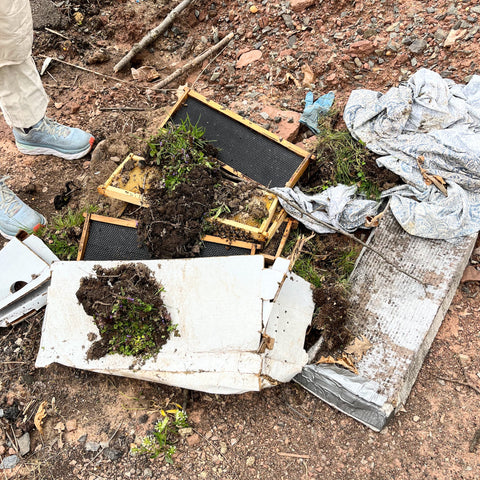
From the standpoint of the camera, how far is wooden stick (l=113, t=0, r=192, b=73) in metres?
4.32

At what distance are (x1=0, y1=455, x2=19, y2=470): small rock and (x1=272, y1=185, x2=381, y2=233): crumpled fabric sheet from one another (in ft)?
7.58

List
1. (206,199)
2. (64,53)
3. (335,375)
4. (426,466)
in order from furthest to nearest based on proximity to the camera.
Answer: (64,53)
(206,199)
(335,375)
(426,466)

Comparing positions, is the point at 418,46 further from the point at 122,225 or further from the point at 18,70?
the point at 18,70

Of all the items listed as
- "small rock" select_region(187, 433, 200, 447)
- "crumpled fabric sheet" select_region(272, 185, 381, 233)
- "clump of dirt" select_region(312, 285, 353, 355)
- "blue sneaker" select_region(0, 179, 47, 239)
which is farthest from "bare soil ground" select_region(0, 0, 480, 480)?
"crumpled fabric sheet" select_region(272, 185, 381, 233)

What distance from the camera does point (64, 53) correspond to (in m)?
4.43

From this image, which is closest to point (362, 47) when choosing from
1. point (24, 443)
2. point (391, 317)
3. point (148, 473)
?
point (391, 317)

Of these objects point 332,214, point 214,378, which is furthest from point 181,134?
point 214,378

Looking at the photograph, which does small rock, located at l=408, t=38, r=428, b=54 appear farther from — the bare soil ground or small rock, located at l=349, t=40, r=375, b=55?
small rock, located at l=349, t=40, r=375, b=55

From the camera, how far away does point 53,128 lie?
3.63 m

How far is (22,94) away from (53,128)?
0.50 m

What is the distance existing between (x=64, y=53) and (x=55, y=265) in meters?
2.77

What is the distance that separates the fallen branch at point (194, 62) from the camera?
13.6 ft

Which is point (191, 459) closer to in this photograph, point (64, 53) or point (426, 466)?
point (426, 466)

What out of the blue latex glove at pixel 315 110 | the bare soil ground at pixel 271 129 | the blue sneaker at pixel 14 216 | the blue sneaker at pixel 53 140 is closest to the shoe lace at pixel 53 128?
the blue sneaker at pixel 53 140
